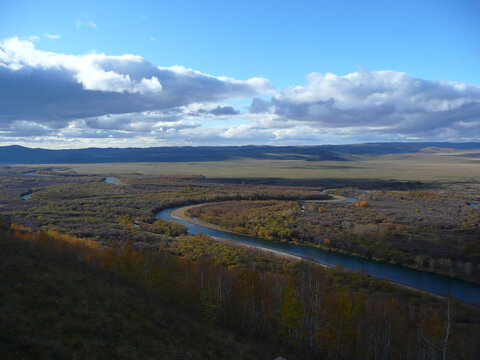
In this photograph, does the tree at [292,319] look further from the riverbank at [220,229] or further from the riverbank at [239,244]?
the riverbank at [220,229]

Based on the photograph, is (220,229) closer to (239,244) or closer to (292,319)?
(239,244)

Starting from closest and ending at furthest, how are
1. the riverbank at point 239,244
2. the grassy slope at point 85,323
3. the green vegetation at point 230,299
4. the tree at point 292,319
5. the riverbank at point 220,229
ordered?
the grassy slope at point 85,323 < the green vegetation at point 230,299 < the tree at point 292,319 < the riverbank at point 239,244 < the riverbank at point 220,229

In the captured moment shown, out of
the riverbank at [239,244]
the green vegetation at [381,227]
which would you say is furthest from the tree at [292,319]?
the green vegetation at [381,227]

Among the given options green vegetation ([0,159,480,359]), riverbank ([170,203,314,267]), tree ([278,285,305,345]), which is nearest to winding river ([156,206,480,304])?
riverbank ([170,203,314,267])

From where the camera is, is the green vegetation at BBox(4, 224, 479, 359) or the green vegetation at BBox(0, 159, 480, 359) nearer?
the green vegetation at BBox(4, 224, 479, 359)

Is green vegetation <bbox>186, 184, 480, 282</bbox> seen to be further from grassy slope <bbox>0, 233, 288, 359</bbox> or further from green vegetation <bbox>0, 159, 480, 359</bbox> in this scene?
grassy slope <bbox>0, 233, 288, 359</bbox>

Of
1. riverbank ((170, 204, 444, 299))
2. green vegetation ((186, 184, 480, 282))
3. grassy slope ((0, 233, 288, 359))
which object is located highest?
grassy slope ((0, 233, 288, 359))

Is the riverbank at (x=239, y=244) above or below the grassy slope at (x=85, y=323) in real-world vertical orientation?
below

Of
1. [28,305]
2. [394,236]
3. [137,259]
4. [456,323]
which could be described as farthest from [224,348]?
[394,236]
